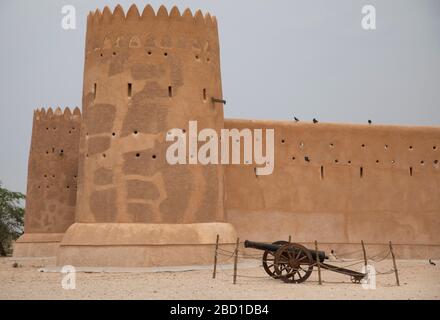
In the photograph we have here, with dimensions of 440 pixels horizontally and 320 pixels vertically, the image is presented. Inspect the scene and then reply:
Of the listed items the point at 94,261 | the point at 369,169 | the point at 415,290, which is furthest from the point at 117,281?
the point at 369,169

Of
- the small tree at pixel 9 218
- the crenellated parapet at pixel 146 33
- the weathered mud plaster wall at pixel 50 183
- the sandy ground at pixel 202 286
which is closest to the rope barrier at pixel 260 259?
the sandy ground at pixel 202 286

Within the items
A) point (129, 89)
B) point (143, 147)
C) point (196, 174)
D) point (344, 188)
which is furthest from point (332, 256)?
point (129, 89)

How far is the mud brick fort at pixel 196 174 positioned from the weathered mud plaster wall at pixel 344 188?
32 mm

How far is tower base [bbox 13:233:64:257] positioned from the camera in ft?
80.4

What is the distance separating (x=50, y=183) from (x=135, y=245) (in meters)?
9.05

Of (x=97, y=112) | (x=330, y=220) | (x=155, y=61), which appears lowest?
(x=330, y=220)

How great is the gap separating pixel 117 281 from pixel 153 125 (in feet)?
15.3

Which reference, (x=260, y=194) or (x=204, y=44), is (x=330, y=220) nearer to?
(x=260, y=194)

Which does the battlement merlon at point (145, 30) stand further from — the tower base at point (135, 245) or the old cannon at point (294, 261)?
the old cannon at point (294, 261)

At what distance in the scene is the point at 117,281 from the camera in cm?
1442

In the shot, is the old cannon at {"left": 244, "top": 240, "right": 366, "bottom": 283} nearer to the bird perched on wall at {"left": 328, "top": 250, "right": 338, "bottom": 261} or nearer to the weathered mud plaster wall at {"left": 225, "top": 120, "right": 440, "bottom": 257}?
the bird perched on wall at {"left": 328, "top": 250, "right": 338, "bottom": 261}

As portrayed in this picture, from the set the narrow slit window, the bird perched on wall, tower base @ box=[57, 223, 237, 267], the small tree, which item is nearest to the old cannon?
tower base @ box=[57, 223, 237, 267]

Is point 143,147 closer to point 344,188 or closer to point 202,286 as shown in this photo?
point 202,286

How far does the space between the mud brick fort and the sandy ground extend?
1389 mm
